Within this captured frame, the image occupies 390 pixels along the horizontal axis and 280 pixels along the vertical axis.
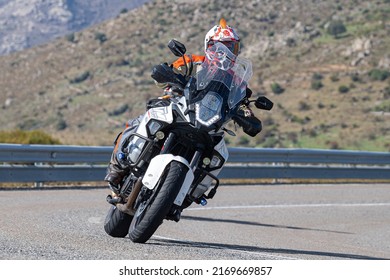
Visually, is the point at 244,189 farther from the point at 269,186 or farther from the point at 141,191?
the point at 141,191

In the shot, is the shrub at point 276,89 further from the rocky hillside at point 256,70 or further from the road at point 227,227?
the road at point 227,227

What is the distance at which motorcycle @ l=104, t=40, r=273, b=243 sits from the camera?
31.2 feet

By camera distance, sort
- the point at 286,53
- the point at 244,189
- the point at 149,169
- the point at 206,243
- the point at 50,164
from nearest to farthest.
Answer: the point at 149,169
the point at 206,243
the point at 50,164
the point at 244,189
the point at 286,53

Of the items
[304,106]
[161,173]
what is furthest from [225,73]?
[304,106]

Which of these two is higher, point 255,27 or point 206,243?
point 206,243

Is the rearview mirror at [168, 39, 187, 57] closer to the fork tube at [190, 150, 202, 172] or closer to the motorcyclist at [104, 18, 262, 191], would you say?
the motorcyclist at [104, 18, 262, 191]

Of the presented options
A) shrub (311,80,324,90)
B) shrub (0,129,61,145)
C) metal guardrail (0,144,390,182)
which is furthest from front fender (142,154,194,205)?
shrub (311,80,324,90)

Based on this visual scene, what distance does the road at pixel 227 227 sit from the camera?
31.0 ft

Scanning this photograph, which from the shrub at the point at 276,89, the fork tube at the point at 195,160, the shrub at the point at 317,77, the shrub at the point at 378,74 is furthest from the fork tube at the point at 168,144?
the shrub at the point at 317,77

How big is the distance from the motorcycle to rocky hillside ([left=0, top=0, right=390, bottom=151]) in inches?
1589

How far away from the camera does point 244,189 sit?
65.6 ft

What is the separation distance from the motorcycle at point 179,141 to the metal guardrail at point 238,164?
25.5 feet
